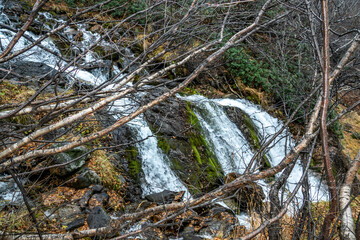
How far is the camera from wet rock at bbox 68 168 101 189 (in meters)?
4.58

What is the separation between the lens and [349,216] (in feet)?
5.73

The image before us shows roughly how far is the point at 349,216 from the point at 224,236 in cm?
249

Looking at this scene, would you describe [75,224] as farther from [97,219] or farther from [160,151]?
[160,151]

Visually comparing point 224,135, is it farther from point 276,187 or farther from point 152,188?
point 276,187

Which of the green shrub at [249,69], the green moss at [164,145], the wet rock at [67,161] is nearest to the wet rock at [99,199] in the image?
the wet rock at [67,161]

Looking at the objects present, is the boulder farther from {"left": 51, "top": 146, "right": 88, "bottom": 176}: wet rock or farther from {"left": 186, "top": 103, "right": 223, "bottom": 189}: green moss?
{"left": 186, "top": 103, "right": 223, "bottom": 189}: green moss

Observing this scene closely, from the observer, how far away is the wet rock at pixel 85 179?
4.58 metres

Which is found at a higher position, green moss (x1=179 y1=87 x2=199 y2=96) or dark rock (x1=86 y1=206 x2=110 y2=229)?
green moss (x1=179 y1=87 x2=199 y2=96)

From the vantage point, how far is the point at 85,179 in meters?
4.67

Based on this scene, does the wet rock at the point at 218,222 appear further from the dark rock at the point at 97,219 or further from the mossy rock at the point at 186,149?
the dark rock at the point at 97,219

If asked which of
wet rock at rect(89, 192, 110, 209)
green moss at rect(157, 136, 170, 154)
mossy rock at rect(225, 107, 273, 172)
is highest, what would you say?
mossy rock at rect(225, 107, 273, 172)

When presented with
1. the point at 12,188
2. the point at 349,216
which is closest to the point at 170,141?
the point at 12,188

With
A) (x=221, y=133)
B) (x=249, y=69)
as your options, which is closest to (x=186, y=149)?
(x=221, y=133)

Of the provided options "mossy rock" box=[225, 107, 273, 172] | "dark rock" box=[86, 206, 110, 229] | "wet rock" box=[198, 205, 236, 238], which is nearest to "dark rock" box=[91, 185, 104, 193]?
"dark rock" box=[86, 206, 110, 229]
